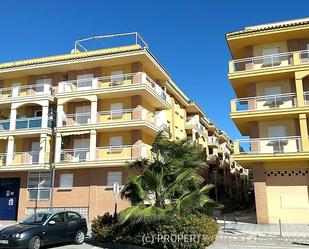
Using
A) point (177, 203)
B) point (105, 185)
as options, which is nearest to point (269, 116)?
point (105, 185)

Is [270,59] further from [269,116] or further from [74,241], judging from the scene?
[74,241]

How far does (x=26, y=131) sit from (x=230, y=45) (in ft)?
59.0

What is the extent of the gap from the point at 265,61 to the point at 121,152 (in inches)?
515

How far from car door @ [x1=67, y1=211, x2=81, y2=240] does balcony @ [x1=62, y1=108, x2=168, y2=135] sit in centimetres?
1283

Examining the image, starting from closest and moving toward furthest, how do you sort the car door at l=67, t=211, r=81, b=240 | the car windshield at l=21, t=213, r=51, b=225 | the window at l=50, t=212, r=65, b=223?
the car windshield at l=21, t=213, r=51, b=225 → the window at l=50, t=212, r=65, b=223 → the car door at l=67, t=211, r=81, b=240

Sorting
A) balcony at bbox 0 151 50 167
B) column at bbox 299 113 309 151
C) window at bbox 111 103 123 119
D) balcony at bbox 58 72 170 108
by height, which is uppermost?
balcony at bbox 58 72 170 108

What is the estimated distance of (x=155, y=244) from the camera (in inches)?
558

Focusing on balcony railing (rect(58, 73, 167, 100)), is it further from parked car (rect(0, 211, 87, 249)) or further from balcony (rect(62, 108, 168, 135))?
parked car (rect(0, 211, 87, 249))

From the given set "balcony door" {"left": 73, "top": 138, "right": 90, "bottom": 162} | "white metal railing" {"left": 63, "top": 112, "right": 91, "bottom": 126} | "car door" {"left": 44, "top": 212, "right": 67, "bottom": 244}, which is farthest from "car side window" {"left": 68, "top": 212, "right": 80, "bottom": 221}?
"white metal railing" {"left": 63, "top": 112, "right": 91, "bottom": 126}

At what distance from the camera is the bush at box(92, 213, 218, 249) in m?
13.6

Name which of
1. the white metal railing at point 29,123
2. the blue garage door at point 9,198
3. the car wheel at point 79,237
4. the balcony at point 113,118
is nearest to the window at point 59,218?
the car wheel at point 79,237

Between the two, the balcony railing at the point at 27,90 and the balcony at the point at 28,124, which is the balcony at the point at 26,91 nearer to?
the balcony railing at the point at 27,90

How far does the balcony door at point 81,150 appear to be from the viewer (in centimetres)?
3021

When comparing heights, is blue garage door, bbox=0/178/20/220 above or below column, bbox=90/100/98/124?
below
